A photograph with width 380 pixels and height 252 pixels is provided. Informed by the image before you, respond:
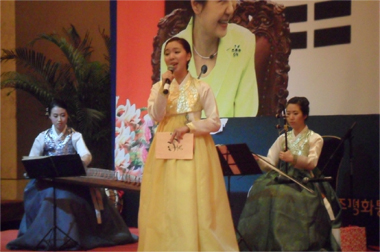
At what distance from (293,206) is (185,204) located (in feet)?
3.63

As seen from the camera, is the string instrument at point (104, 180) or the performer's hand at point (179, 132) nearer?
the performer's hand at point (179, 132)

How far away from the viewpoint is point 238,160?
3.62m

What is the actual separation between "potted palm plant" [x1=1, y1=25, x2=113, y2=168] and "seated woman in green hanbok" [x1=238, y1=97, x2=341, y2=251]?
358cm

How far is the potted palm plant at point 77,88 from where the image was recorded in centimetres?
687

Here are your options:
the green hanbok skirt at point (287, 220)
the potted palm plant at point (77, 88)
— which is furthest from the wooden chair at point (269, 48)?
the potted palm plant at point (77, 88)

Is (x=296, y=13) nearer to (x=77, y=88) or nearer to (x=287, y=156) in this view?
(x=287, y=156)

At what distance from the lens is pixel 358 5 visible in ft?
14.8

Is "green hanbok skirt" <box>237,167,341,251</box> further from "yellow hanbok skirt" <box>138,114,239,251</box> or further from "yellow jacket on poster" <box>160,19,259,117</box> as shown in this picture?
"yellow jacket on poster" <box>160,19,259,117</box>

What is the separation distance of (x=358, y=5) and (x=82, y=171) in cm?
286

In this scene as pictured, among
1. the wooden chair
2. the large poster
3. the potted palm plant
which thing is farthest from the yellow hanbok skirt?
the potted palm plant

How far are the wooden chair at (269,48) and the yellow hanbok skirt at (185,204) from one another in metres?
2.04

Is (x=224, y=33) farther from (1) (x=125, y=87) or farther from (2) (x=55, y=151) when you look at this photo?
(2) (x=55, y=151)

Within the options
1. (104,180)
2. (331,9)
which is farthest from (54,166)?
(331,9)

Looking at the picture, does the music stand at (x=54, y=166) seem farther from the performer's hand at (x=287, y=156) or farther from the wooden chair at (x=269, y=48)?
the wooden chair at (x=269, y=48)
